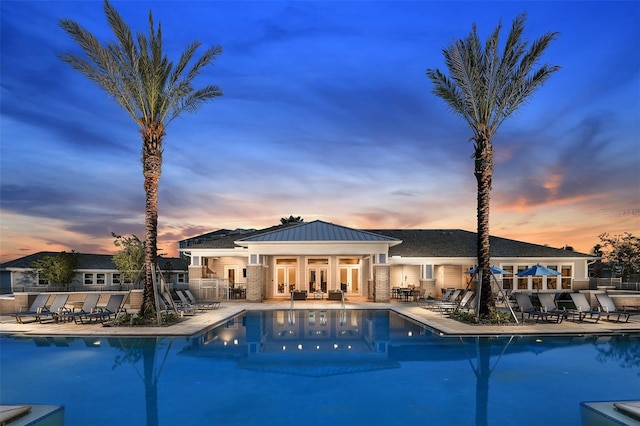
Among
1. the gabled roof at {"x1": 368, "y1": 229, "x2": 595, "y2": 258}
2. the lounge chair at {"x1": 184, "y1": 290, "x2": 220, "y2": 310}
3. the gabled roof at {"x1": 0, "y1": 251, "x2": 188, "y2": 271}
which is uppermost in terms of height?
the gabled roof at {"x1": 368, "y1": 229, "x2": 595, "y2": 258}

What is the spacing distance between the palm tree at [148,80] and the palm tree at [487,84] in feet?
32.5

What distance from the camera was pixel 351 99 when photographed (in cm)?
2456

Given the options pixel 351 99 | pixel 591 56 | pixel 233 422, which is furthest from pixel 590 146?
pixel 233 422

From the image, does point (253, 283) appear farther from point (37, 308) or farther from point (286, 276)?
point (37, 308)

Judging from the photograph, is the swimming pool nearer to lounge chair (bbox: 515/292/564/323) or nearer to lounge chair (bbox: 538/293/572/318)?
lounge chair (bbox: 515/292/564/323)

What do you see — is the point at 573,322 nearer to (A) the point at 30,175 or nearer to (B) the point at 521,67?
(B) the point at 521,67

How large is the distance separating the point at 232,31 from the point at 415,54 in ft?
30.6

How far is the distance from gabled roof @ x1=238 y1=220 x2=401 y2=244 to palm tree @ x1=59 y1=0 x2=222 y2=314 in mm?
9675

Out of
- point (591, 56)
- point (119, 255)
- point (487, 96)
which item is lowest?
point (119, 255)

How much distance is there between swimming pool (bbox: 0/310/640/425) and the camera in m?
7.29

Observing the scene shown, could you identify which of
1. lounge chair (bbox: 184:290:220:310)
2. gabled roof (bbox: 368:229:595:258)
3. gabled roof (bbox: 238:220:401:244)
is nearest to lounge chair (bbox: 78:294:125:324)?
lounge chair (bbox: 184:290:220:310)

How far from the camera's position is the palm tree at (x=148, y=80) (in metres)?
15.8

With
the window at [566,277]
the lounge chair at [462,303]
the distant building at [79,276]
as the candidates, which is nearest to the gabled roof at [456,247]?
the window at [566,277]

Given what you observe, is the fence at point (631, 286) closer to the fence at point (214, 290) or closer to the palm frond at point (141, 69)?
the fence at point (214, 290)
